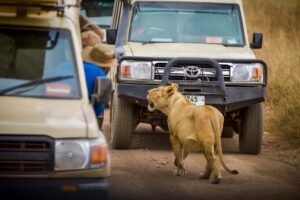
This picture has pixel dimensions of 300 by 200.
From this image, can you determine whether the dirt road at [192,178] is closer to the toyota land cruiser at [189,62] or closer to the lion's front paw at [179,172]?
the lion's front paw at [179,172]

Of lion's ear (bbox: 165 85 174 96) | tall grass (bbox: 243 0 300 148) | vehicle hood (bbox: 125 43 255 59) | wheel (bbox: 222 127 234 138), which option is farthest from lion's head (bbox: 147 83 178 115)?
wheel (bbox: 222 127 234 138)

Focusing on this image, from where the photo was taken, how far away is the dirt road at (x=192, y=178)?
8695 mm

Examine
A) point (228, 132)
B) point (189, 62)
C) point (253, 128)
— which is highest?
point (189, 62)

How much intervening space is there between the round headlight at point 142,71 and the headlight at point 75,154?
472 cm

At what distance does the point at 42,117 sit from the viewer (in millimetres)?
6449

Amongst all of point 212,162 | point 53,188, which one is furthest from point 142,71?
point 53,188

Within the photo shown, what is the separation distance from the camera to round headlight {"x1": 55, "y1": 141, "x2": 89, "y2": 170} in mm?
6277

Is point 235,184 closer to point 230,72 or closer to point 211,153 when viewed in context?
point 211,153

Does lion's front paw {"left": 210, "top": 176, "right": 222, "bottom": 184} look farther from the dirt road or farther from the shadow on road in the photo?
the shadow on road

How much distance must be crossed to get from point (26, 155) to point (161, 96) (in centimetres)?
410

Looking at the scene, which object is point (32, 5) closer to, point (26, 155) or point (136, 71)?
point (26, 155)

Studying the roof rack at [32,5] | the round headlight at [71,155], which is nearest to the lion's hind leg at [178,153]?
the roof rack at [32,5]

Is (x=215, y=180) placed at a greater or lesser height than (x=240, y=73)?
lesser

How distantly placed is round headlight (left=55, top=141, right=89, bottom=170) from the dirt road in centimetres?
203
